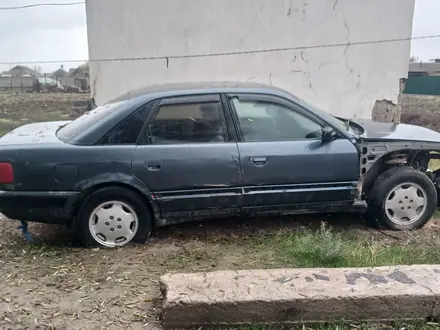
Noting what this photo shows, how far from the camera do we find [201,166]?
410 cm

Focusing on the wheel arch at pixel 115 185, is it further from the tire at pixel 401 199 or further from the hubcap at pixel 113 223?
the tire at pixel 401 199

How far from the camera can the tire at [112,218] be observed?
3990 millimetres

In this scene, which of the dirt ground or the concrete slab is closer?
the concrete slab

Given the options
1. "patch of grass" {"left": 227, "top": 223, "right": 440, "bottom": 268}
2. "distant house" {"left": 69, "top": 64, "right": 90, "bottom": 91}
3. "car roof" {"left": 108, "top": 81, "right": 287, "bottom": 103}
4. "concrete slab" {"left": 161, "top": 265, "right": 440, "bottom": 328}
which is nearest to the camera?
"concrete slab" {"left": 161, "top": 265, "right": 440, "bottom": 328}

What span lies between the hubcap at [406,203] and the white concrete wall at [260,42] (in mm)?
4120

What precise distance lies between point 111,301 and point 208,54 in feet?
19.1

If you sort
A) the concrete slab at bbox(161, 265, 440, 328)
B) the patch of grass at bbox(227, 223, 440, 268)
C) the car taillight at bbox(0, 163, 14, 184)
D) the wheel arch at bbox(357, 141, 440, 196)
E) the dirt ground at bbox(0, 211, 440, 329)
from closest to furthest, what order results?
1. the concrete slab at bbox(161, 265, 440, 328)
2. the dirt ground at bbox(0, 211, 440, 329)
3. the patch of grass at bbox(227, 223, 440, 268)
4. the car taillight at bbox(0, 163, 14, 184)
5. the wheel arch at bbox(357, 141, 440, 196)

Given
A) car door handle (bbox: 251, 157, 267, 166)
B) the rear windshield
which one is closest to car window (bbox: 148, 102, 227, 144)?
car door handle (bbox: 251, 157, 267, 166)

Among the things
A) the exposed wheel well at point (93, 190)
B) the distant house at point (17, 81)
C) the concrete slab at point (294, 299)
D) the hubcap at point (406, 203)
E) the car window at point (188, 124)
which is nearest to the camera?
the concrete slab at point (294, 299)

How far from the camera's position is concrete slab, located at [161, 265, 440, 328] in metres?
2.87

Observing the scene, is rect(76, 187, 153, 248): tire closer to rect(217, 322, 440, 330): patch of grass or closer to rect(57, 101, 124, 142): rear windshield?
rect(57, 101, 124, 142): rear windshield

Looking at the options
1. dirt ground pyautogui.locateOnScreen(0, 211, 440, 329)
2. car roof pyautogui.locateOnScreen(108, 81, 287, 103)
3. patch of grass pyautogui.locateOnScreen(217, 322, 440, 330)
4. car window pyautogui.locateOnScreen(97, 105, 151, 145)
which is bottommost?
patch of grass pyautogui.locateOnScreen(217, 322, 440, 330)

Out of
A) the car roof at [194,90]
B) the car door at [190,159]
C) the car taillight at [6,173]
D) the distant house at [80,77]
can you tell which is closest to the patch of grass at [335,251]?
the car door at [190,159]

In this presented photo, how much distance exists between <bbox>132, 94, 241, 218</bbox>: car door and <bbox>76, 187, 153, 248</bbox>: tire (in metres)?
0.20
